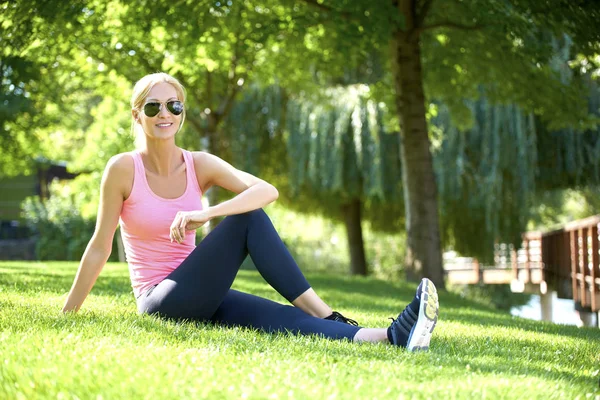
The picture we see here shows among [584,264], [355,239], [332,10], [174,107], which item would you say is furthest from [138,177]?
[355,239]

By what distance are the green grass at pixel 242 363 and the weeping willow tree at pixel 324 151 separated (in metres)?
14.7

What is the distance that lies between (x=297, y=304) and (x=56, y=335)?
4.45ft

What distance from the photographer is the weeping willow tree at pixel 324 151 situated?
2034cm

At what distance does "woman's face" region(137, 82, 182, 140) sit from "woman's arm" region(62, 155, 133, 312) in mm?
236

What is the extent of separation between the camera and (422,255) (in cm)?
1245

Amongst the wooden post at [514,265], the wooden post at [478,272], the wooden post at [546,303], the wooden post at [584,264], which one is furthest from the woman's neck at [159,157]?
the wooden post at [478,272]

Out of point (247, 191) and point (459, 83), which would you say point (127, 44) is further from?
point (247, 191)

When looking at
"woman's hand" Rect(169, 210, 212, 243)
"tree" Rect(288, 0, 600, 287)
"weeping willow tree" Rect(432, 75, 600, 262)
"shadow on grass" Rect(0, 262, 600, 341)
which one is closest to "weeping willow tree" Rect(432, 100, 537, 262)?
"weeping willow tree" Rect(432, 75, 600, 262)

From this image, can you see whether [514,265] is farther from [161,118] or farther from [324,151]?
[161,118]

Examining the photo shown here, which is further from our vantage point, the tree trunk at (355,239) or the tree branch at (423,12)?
the tree trunk at (355,239)


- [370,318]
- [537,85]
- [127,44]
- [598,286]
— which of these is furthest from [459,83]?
[370,318]

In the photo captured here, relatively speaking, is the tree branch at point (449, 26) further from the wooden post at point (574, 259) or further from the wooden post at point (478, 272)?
the wooden post at point (478, 272)

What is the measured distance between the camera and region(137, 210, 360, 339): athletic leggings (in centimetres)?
445

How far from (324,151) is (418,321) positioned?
Result: 1662cm
